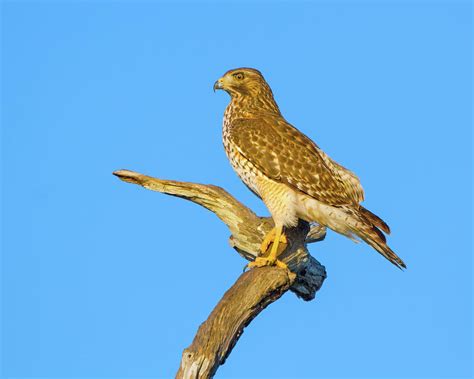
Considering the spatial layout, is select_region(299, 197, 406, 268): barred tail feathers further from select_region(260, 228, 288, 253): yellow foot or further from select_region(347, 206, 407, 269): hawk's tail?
select_region(260, 228, 288, 253): yellow foot

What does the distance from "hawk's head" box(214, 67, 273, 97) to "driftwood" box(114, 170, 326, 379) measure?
154 cm

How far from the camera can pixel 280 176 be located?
1059 centimetres

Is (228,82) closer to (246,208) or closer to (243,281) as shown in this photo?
(246,208)

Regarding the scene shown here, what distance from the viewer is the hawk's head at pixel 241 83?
11.7 metres

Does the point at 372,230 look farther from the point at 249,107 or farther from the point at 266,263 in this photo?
the point at 249,107

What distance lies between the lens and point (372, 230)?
10.2 metres

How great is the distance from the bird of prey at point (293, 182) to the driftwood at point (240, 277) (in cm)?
30

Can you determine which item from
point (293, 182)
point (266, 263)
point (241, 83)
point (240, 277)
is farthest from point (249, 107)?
point (240, 277)

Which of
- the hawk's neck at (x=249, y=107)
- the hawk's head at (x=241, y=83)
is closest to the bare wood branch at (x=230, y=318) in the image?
the hawk's neck at (x=249, y=107)

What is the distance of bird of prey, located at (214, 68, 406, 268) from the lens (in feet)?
Answer: 34.2

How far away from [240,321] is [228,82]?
3523 mm

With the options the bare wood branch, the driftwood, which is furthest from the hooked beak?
the bare wood branch

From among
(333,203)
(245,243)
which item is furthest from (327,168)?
(245,243)

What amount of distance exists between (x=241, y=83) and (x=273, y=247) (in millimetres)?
2459
